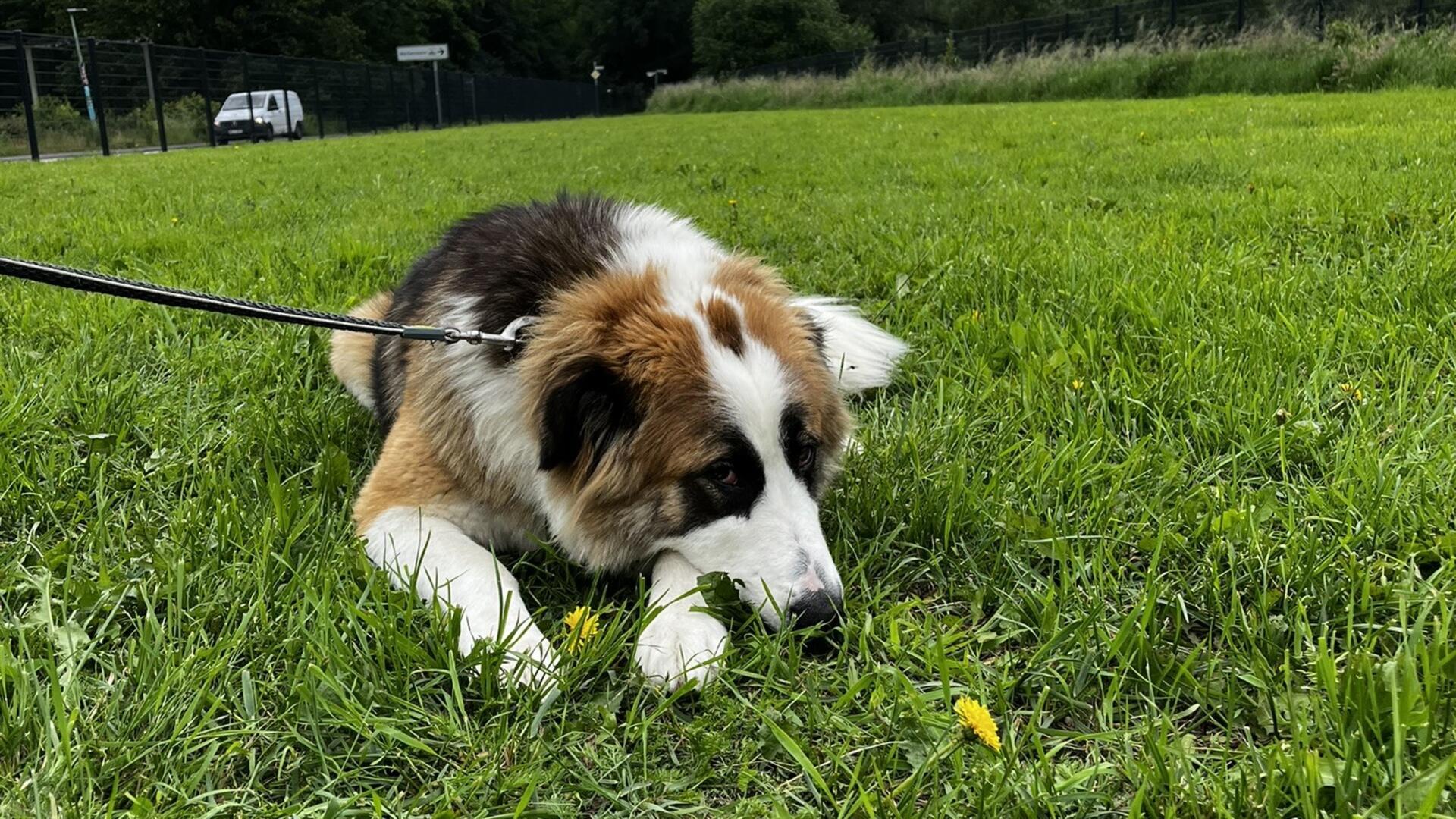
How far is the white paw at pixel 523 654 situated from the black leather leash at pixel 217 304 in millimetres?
710

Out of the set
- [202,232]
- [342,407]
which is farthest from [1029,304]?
[202,232]

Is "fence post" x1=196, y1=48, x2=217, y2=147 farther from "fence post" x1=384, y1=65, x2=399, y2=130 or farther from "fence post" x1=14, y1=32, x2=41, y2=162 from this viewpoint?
"fence post" x1=384, y1=65, x2=399, y2=130

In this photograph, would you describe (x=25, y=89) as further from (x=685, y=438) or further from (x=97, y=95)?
(x=685, y=438)

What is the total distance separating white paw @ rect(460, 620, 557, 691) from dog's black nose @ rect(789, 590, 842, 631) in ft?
1.64

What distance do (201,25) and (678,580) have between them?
50715 mm

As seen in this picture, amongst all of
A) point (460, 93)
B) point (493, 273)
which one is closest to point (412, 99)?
point (460, 93)

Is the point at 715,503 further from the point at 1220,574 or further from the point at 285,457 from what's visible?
the point at 285,457

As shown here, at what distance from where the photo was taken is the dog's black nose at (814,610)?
1.84 m

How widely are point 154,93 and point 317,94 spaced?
8862 millimetres

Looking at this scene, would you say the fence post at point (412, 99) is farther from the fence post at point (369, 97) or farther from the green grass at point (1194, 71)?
the green grass at point (1194, 71)

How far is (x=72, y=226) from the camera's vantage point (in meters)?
6.36

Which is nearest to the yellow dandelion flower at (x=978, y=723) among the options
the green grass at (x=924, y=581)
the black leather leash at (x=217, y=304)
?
the green grass at (x=924, y=581)

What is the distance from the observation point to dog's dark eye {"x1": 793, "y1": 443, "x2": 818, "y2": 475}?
6.95 ft

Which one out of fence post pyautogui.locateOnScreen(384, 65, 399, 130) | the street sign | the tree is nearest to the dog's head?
fence post pyautogui.locateOnScreen(384, 65, 399, 130)
